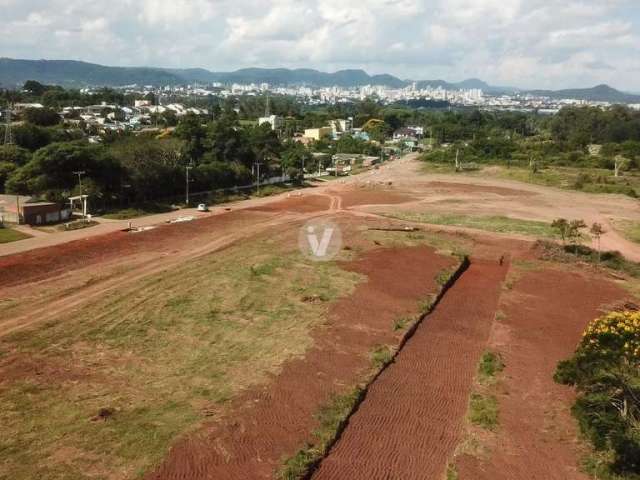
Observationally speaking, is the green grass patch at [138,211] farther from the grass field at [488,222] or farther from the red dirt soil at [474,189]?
the red dirt soil at [474,189]

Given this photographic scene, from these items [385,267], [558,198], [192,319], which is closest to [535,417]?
[192,319]

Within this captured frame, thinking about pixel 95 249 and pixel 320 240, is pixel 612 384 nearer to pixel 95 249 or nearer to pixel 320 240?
pixel 320 240

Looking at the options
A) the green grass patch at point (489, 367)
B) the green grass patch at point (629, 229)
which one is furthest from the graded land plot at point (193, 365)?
the green grass patch at point (629, 229)

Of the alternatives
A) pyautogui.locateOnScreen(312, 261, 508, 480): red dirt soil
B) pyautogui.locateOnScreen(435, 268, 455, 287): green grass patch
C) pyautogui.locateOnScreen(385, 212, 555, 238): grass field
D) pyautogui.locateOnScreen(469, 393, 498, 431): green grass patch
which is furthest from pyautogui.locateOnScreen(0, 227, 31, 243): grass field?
pyautogui.locateOnScreen(469, 393, 498, 431): green grass patch

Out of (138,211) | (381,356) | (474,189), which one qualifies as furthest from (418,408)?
(474,189)

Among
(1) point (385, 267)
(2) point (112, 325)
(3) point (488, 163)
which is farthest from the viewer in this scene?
(3) point (488, 163)

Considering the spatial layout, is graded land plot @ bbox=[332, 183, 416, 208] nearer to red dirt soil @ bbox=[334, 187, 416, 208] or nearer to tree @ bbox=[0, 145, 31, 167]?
red dirt soil @ bbox=[334, 187, 416, 208]

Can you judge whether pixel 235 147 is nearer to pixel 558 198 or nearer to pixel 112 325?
pixel 558 198
